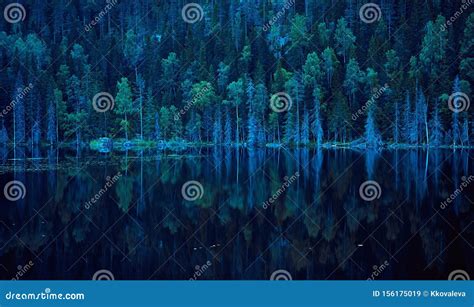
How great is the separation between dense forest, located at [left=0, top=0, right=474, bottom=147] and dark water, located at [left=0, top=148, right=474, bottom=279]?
43 cm

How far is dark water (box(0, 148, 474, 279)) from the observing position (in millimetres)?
4805

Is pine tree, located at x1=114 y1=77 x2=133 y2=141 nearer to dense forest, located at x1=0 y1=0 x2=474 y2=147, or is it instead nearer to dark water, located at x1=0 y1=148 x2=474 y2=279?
dense forest, located at x1=0 y1=0 x2=474 y2=147

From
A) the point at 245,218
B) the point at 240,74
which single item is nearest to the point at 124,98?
the point at 240,74

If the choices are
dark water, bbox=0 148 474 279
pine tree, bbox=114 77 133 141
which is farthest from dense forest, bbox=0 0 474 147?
dark water, bbox=0 148 474 279

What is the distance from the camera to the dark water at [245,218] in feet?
15.8

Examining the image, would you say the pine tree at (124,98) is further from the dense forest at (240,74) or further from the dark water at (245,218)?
the dark water at (245,218)

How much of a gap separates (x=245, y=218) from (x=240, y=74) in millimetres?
2799

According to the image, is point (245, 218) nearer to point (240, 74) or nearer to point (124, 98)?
point (124, 98)

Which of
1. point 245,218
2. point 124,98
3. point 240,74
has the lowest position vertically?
point 245,218

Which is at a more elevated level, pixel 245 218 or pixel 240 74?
pixel 240 74

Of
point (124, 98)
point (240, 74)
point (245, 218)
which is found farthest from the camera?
point (240, 74)

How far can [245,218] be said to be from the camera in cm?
564

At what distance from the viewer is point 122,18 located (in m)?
7.18
